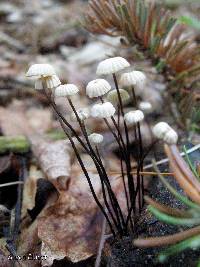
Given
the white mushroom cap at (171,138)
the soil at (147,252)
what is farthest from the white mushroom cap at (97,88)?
the soil at (147,252)

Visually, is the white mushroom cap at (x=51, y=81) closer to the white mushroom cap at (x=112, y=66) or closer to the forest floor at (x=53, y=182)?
the white mushroom cap at (x=112, y=66)

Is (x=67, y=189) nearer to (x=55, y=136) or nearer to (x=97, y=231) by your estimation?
(x=97, y=231)

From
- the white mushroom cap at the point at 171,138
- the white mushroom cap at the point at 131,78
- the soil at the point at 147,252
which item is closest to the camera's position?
the white mushroom cap at the point at 171,138

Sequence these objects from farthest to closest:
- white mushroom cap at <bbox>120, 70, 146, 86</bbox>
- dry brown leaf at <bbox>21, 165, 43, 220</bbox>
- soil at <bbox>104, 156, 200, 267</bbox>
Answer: dry brown leaf at <bbox>21, 165, 43, 220</bbox>
white mushroom cap at <bbox>120, 70, 146, 86</bbox>
soil at <bbox>104, 156, 200, 267</bbox>

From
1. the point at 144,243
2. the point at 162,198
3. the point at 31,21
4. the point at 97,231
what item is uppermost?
the point at 31,21

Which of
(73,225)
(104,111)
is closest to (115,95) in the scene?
(104,111)

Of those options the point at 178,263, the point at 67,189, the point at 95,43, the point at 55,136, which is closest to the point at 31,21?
the point at 95,43

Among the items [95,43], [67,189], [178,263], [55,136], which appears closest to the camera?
[178,263]

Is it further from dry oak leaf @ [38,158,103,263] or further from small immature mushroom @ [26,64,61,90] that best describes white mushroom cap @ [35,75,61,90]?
dry oak leaf @ [38,158,103,263]

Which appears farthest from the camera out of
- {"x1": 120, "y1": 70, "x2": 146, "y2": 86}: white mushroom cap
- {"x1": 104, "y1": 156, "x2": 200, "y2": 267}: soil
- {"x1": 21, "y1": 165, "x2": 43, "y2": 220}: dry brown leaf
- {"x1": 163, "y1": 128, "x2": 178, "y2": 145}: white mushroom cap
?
{"x1": 21, "y1": 165, "x2": 43, "y2": 220}: dry brown leaf

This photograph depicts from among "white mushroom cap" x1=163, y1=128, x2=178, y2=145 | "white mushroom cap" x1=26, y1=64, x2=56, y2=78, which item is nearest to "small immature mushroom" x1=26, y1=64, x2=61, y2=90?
"white mushroom cap" x1=26, y1=64, x2=56, y2=78

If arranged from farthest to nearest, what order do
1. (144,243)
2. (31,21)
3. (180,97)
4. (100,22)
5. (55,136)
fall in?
(31,21) < (55,136) < (180,97) < (100,22) < (144,243)
